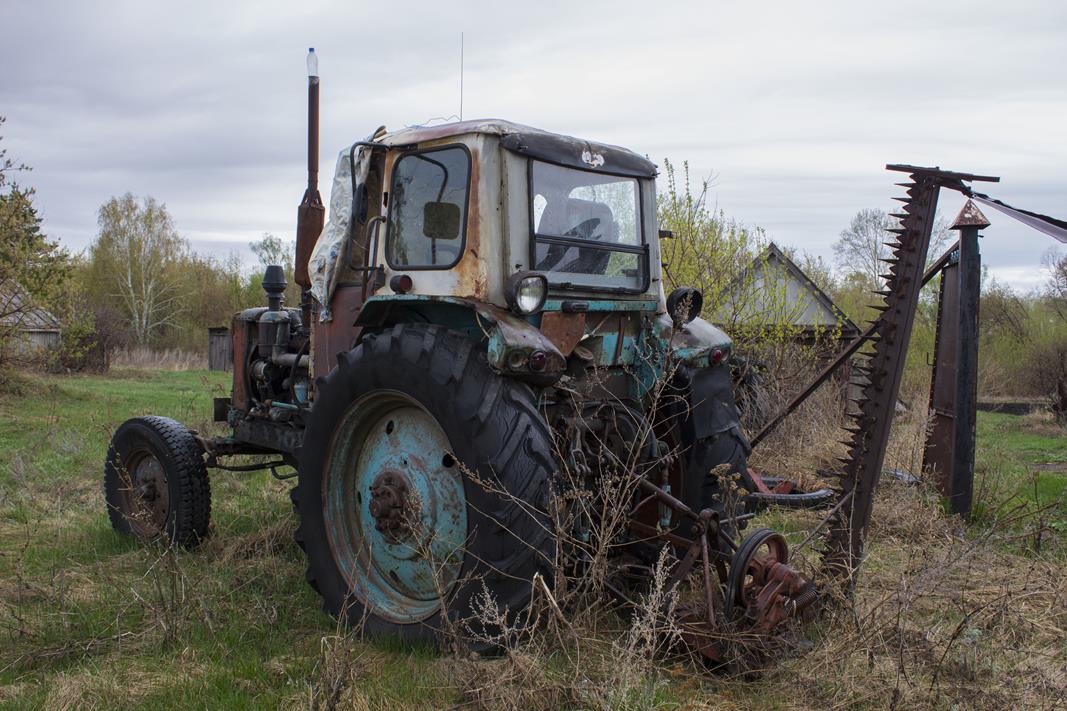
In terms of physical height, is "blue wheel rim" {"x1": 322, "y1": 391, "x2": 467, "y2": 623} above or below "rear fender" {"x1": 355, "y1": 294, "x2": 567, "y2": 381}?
below

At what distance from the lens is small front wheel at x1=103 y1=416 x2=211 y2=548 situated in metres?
5.75

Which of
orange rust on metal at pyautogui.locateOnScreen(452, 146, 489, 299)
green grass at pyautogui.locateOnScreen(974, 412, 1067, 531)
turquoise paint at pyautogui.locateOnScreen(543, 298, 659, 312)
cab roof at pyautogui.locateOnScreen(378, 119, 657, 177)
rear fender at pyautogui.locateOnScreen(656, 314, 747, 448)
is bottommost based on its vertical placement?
green grass at pyautogui.locateOnScreen(974, 412, 1067, 531)

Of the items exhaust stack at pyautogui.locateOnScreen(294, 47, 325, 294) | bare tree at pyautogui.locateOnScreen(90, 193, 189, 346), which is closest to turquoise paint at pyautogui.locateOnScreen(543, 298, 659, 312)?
exhaust stack at pyautogui.locateOnScreen(294, 47, 325, 294)

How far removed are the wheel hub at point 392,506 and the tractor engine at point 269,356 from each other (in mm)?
1814

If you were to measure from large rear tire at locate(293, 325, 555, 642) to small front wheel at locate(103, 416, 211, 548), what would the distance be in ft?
5.46

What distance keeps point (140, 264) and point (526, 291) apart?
4626 cm

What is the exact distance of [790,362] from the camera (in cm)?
1151

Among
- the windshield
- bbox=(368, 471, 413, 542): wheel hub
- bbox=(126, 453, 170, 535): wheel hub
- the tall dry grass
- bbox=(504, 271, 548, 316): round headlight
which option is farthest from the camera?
the tall dry grass

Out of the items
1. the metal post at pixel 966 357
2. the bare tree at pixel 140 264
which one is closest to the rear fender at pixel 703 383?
the metal post at pixel 966 357

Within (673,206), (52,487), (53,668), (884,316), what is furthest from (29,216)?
(884,316)

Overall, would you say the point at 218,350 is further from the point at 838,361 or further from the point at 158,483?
the point at 838,361

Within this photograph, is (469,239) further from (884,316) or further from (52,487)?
(52,487)

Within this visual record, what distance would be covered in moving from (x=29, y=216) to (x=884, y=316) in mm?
17174

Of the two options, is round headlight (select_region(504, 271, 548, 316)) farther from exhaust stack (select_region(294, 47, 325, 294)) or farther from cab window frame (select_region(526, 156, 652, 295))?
exhaust stack (select_region(294, 47, 325, 294))
